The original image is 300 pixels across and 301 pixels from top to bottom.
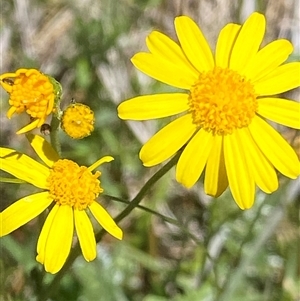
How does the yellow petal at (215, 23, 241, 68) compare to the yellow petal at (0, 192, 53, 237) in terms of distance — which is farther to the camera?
the yellow petal at (215, 23, 241, 68)

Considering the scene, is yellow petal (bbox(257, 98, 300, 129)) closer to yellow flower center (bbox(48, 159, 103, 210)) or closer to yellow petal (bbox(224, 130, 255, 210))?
yellow petal (bbox(224, 130, 255, 210))

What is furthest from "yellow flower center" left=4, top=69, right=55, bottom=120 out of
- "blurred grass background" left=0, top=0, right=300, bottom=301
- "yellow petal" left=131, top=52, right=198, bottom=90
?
"blurred grass background" left=0, top=0, right=300, bottom=301

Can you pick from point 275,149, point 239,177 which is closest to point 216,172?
point 239,177

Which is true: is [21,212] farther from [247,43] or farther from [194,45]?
[247,43]

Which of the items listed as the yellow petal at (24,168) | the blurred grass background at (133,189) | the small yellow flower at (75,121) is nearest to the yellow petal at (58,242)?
the yellow petal at (24,168)

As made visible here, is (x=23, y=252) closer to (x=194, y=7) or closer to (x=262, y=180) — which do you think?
(x=262, y=180)

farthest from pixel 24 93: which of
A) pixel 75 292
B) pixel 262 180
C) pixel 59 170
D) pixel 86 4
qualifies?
pixel 86 4
